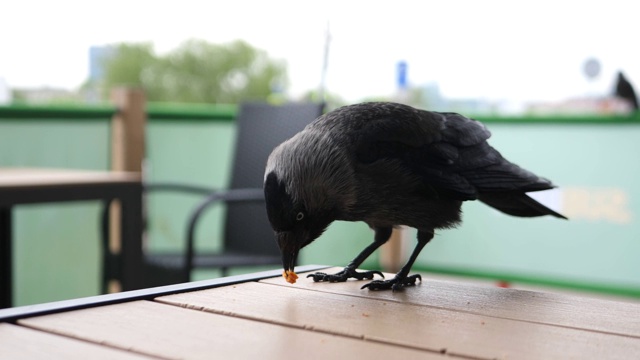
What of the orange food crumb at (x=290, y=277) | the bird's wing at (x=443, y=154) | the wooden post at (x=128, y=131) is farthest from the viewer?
the wooden post at (x=128, y=131)

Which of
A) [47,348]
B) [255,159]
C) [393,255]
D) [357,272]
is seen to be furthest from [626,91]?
[47,348]

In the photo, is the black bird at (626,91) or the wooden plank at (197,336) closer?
the wooden plank at (197,336)

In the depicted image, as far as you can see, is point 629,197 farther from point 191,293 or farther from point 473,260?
point 191,293

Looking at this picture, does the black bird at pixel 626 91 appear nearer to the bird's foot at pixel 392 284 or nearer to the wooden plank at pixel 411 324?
the bird's foot at pixel 392 284

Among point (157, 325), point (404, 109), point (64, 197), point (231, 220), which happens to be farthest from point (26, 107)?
point (157, 325)

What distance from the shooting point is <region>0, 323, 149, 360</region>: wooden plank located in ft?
3.10

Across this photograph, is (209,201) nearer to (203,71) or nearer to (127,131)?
(127,131)

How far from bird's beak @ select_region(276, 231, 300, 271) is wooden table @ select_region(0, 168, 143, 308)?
1.21 m

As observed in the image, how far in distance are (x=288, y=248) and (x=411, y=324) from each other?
411 millimetres

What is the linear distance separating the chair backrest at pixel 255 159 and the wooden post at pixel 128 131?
77 cm

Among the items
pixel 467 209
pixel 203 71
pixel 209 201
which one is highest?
pixel 203 71

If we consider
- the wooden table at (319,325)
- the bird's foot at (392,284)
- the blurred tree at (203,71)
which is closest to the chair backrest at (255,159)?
the bird's foot at (392,284)

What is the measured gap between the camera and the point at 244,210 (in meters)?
3.86

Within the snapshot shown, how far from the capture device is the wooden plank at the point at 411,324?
3.36 feet
